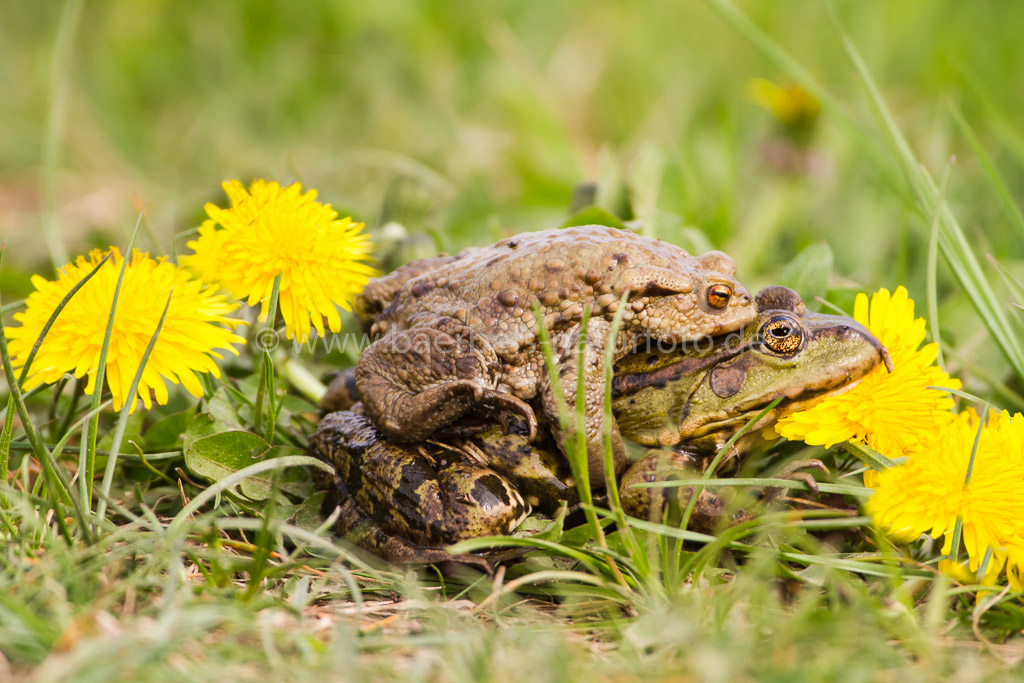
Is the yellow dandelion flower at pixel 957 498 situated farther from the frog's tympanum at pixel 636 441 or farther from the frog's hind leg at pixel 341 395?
the frog's hind leg at pixel 341 395

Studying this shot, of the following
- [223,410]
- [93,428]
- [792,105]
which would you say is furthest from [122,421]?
[792,105]

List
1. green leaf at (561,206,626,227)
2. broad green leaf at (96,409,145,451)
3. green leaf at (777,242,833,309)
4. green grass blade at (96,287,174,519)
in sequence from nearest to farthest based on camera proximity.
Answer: green grass blade at (96,287,174,519) < broad green leaf at (96,409,145,451) < green leaf at (777,242,833,309) < green leaf at (561,206,626,227)

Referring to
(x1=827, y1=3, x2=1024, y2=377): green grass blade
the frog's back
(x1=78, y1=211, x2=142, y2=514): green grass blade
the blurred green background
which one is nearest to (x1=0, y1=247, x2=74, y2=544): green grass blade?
(x1=78, y1=211, x2=142, y2=514): green grass blade

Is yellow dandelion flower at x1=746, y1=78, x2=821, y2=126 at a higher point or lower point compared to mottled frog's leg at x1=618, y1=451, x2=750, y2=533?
higher

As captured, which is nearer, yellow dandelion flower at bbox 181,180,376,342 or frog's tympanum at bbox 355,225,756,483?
frog's tympanum at bbox 355,225,756,483

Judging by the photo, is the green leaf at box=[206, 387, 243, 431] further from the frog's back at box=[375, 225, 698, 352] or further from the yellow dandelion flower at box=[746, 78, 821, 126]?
the yellow dandelion flower at box=[746, 78, 821, 126]

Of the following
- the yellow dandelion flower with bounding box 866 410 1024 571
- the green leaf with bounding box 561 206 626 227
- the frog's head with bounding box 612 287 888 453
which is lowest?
the yellow dandelion flower with bounding box 866 410 1024 571

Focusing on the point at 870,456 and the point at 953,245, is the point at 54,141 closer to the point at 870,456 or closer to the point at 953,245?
the point at 870,456

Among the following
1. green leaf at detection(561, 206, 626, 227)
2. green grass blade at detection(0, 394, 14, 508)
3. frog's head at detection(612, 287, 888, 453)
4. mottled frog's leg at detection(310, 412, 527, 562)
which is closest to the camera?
green grass blade at detection(0, 394, 14, 508)
